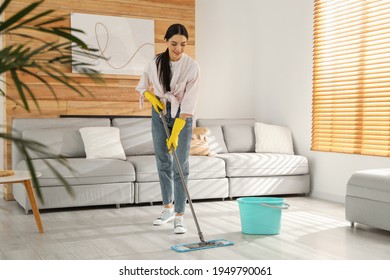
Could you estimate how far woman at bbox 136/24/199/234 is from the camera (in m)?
3.42

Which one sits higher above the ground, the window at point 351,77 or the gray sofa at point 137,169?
the window at point 351,77

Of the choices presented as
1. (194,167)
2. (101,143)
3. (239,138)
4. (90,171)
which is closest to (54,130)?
(101,143)

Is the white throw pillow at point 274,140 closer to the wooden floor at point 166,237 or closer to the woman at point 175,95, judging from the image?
the wooden floor at point 166,237

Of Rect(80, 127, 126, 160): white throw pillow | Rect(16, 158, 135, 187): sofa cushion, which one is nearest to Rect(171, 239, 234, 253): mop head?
Rect(16, 158, 135, 187): sofa cushion

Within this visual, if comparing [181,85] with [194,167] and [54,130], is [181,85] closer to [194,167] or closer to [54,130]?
[194,167]

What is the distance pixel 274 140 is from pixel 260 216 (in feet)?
7.28

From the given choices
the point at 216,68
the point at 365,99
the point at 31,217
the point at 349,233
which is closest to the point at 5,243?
the point at 31,217

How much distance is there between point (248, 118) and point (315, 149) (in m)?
1.18

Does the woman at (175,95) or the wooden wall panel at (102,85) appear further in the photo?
the wooden wall panel at (102,85)

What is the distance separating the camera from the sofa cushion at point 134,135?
5.09 meters

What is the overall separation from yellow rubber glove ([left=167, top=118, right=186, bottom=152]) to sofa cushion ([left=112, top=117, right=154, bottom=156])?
181cm

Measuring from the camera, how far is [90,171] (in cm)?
441

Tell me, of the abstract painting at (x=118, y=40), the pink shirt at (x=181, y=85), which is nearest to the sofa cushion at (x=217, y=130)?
the abstract painting at (x=118, y=40)

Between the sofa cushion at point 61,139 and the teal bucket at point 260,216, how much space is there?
6.41 feet
